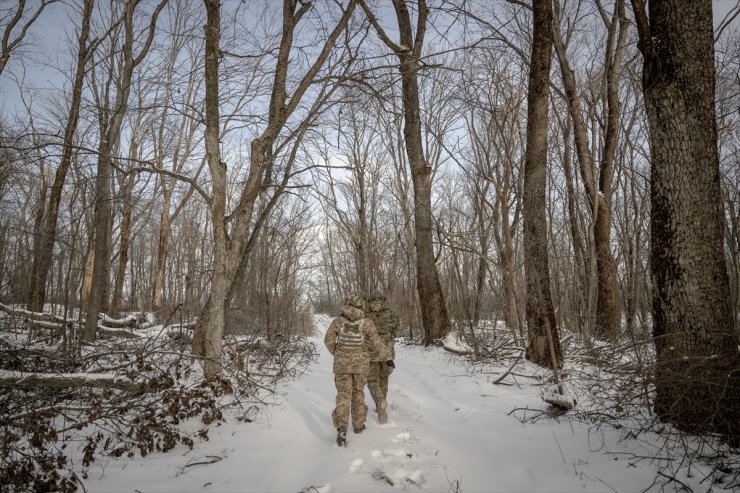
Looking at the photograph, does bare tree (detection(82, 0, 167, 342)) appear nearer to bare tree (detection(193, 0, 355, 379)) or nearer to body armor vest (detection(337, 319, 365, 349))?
bare tree (detection(193, 0, 355, 379))

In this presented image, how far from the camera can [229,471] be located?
3605 mm

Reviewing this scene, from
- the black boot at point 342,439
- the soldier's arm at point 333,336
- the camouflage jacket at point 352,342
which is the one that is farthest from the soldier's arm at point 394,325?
the black boot at point 342,439

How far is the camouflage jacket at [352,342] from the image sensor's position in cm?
481

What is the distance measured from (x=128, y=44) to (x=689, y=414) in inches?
489

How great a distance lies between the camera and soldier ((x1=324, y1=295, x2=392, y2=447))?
4.71m

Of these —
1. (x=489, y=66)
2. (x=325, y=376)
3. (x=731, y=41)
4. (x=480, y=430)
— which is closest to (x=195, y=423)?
(x=480, y=430)

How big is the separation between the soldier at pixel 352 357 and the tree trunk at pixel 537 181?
3.45m

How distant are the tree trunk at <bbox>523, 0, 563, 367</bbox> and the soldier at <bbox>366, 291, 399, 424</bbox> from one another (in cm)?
277

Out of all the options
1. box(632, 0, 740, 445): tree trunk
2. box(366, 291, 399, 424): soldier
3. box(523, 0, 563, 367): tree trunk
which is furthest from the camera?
box(523, 0, 563, 367): tree trunk

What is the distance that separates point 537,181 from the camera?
23.5 feet

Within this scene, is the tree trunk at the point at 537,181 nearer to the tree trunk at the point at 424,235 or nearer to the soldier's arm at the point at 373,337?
the soldier's arm at the point at 373,337

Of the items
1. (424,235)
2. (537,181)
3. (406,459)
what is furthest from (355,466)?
(424,235)

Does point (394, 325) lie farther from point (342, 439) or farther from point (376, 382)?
point (342, 439)

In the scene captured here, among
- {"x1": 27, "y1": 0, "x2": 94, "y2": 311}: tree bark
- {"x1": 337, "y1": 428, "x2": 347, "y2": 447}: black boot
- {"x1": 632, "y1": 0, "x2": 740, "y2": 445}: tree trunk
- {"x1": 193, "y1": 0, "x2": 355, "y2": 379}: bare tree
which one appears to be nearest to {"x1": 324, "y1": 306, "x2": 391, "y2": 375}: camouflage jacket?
{"x1": 337, "y1": 428, "x2": 347, "y2": 447}: black boot
